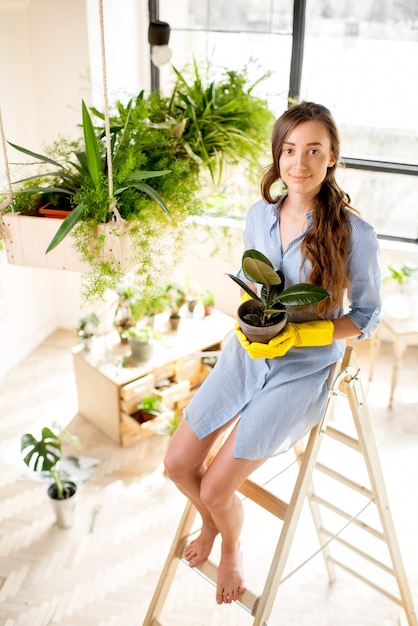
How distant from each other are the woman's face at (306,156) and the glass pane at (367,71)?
2475mm

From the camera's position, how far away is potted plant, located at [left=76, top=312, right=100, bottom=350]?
3343 mm

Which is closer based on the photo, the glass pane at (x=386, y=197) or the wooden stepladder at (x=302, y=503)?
the wooden stepladder at (x=302, y=503)

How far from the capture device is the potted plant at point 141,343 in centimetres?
321

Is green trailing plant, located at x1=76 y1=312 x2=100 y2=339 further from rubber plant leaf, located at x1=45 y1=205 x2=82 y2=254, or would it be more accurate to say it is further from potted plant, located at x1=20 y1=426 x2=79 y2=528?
rubber plant leaf, located at x1=45 y1=205 x2=82 y2=254

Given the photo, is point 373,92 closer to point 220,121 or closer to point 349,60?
point 349,60

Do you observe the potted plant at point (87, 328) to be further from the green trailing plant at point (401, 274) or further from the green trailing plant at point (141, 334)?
the green trailing plant at point (401, 274)

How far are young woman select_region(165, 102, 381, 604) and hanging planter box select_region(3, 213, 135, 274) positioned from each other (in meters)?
0.43

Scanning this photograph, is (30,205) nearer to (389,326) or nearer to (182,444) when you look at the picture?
(182,444)

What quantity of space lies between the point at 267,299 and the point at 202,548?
777 millimetres

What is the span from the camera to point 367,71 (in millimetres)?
3844

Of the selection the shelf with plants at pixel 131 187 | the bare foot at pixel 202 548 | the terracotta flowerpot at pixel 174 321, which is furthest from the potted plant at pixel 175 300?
the bare foot at pixel 202 548

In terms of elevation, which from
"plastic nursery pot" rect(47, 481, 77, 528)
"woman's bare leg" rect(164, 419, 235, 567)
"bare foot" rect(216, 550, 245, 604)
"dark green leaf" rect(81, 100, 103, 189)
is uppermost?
"dark green leaf" rect(81, 100, 103, 189)

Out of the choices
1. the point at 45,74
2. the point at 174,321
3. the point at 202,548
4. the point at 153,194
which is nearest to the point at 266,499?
the point at 202,548

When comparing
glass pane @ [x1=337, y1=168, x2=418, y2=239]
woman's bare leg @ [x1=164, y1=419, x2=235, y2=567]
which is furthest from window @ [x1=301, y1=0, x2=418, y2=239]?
woman's bare leg @ [x1=164, y1=419, x2=235, y2=567]
